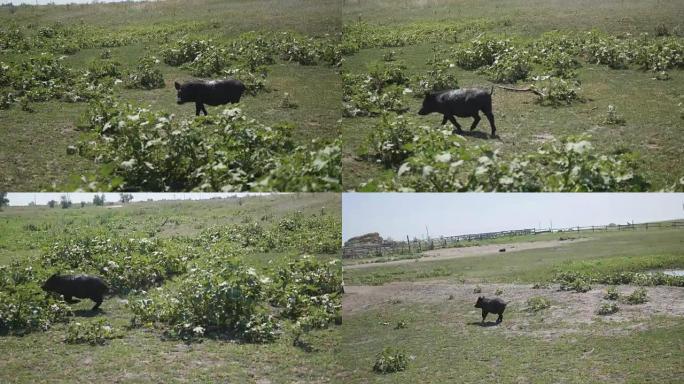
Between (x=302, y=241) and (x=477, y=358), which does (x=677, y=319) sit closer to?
(x=477, y=358)

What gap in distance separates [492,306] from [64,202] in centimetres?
443

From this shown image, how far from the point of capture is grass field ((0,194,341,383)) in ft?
19.9

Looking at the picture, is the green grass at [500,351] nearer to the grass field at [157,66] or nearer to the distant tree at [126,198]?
the grass field at [157,66]

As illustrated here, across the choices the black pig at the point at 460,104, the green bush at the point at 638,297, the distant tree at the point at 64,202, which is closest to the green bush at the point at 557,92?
the black pig at the point at 460,104

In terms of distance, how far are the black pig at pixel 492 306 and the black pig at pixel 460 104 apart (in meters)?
1.80

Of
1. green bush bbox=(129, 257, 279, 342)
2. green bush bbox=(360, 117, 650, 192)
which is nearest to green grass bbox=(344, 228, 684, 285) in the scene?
green bush bbox=(129, 257, 279, 342)

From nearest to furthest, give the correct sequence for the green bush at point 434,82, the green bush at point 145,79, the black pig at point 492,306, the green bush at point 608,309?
1. the green bush at point 608,309
2. the black pig at point 492,306
3. the green bush at point 434,82
4. the green bush at point 145,79

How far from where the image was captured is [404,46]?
7730mm

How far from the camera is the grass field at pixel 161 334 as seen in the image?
239 inches

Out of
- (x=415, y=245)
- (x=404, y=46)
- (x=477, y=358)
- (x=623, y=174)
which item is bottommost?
(x=477, y=358)

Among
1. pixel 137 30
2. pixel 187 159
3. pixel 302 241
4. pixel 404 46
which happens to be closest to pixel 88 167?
pixel 187 159

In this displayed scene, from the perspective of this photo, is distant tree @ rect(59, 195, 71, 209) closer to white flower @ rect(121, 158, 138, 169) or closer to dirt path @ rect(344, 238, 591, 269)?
white flower @ rect(121, 158, 138, 169)

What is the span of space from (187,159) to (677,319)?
5.13 metres

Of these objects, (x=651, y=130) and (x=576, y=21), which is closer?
(x=651, y=130)
